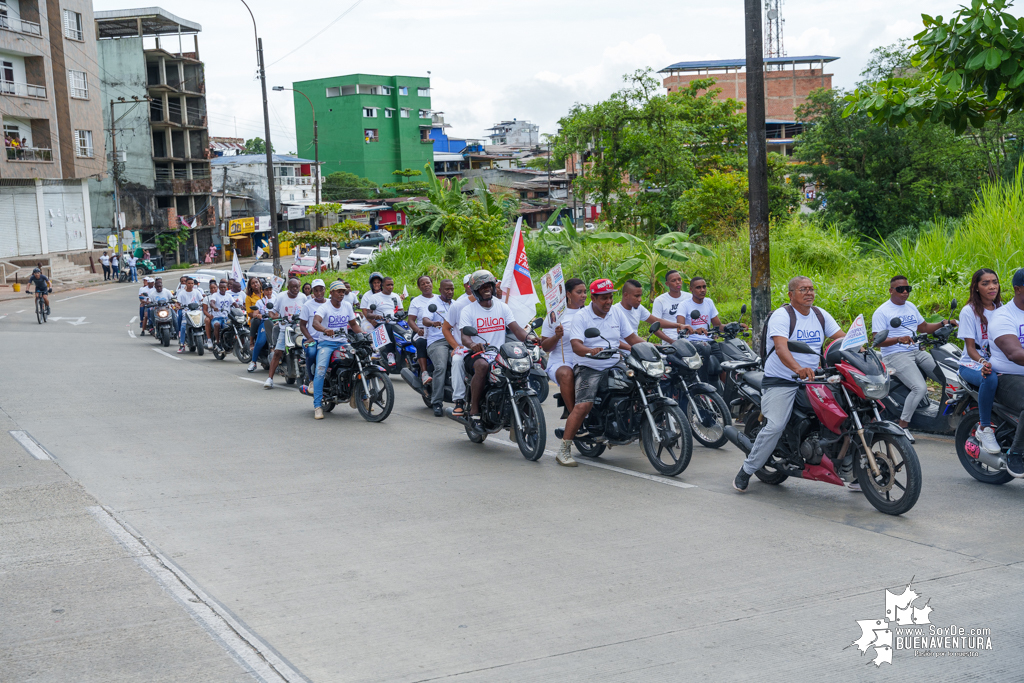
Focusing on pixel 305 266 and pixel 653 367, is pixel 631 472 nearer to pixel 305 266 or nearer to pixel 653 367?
pixel 653 367

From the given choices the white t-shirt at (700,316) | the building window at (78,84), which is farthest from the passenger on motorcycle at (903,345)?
the building window at (78,84)

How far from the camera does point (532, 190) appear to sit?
84938 mm

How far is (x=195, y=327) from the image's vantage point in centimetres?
2230

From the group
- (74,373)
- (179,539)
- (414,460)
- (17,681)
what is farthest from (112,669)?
(74,373)

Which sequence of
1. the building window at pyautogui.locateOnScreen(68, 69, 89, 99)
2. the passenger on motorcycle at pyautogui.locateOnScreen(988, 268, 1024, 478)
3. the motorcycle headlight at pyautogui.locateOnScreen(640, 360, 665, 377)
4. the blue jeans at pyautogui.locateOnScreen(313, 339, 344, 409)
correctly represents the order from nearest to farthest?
the passenger on motorcycle at pyautogui.locateOnScreen(988, 268, 1024, 478) < the motorcycle headlight at pyautogui.locateOnScreen(640, 360, 665, 377) < the blue jeans at pyautogui.locateOnScreen(313, 339, 344, 409) < the building window at pyautogui.locateOnScreen(68, 69, 89, 99)

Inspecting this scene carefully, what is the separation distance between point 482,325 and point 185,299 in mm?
15223

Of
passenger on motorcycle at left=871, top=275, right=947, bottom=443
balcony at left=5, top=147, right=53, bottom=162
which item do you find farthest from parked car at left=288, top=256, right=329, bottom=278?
passenger on motorcycle at left=871, top=275, right=947, bottom=443

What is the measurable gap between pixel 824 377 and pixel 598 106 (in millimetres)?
21431

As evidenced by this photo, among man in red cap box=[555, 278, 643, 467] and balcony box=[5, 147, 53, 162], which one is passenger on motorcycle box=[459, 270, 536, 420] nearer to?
man in red cap box=[555, 278, 643, 467]

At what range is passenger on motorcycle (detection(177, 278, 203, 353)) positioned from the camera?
75.0ft

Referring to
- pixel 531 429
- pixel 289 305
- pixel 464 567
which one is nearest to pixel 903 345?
pixel 531 429

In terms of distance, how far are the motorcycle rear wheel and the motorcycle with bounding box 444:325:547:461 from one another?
12.7 ft

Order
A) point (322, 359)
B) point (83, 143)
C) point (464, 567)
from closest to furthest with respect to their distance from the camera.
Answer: point (464, 567) → point (322, 359) → point (83, 143)

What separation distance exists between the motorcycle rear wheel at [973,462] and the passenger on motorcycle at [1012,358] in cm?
19
